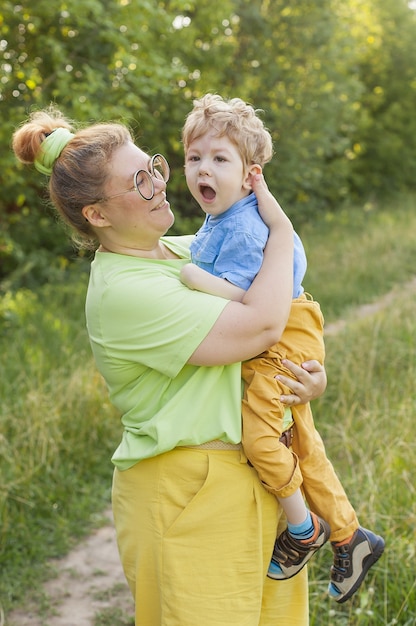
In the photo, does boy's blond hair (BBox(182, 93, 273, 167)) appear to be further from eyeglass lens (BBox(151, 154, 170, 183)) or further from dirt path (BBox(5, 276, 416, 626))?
dirt path (BBox(5, 276, 416, 626))

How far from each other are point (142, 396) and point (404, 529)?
1.85 meters

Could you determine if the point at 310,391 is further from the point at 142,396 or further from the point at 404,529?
the point at 404,529

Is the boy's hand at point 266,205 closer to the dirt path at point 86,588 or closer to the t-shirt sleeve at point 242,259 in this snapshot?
the t-shirt sleeve at point 242,259

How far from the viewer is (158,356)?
2010 millimetres

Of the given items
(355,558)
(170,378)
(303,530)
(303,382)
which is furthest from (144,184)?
(355,558)

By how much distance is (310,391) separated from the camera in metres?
2.20

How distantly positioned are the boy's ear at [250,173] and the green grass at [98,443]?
5.20 feet

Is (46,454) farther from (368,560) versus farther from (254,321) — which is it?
(254,321)

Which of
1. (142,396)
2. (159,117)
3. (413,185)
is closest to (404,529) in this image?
(142,396)

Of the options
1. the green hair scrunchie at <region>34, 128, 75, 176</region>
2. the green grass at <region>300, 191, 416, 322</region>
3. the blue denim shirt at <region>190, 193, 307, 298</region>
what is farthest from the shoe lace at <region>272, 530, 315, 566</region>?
the green grass at <region>300, 191, 416, 322</region>

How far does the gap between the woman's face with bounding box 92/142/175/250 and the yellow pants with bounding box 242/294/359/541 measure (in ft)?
1.49

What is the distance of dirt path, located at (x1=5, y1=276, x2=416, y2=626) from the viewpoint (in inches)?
139

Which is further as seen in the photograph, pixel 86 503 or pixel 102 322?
pixel 86 503

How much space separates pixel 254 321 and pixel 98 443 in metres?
3.14
